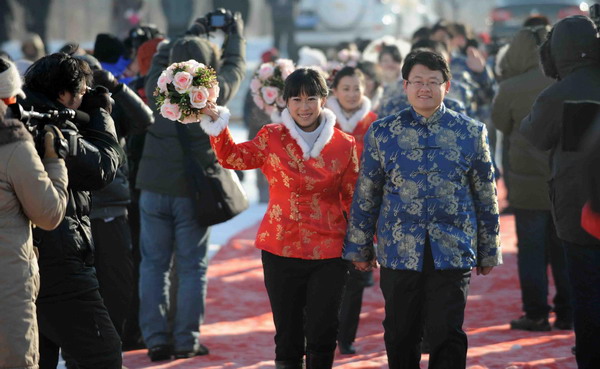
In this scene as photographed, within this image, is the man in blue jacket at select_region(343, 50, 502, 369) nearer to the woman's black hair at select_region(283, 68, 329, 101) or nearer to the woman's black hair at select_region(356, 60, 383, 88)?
the woman's black hair at select_region(283, 68, 329, 101)

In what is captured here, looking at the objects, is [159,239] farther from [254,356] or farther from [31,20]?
[31,20]

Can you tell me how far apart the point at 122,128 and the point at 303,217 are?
1.34m

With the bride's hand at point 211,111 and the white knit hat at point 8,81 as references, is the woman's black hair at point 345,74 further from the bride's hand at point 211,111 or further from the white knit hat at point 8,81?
the white knit hat at point 8,81

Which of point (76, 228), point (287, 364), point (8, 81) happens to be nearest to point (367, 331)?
point (287, 364)

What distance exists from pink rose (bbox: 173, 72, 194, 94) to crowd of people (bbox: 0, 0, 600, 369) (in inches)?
6.2

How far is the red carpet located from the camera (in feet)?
24.3

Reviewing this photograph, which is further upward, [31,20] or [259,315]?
[31,20]

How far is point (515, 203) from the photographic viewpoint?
8.37m

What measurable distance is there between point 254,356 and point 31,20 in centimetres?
2097

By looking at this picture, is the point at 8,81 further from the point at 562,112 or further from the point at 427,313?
the point at 562,112

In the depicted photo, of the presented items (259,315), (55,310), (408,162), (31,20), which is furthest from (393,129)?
(31,20)

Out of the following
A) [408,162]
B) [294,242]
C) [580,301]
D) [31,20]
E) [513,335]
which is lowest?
[513,335]

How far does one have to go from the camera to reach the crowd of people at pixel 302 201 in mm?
5230

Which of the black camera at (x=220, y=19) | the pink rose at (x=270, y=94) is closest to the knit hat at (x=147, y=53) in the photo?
the black camera at (x=220, y=19)
